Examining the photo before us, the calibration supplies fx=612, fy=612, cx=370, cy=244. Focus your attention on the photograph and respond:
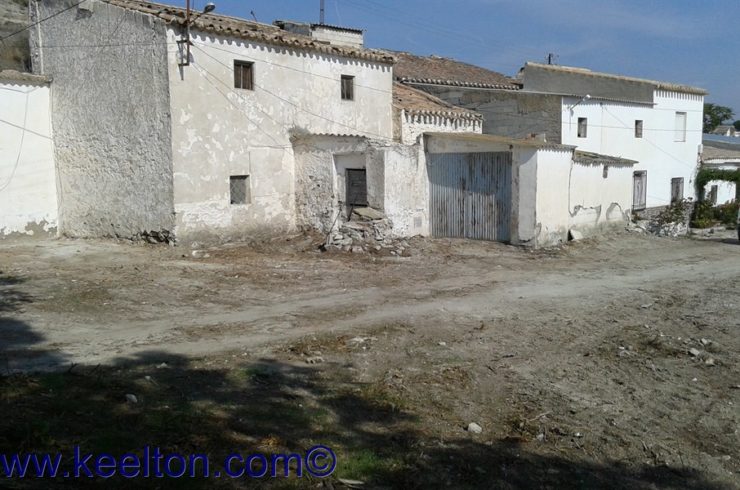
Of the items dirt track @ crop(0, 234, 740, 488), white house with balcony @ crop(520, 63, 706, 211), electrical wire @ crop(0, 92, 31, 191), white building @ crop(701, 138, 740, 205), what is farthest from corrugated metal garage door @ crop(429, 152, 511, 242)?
white building @ crop(701, 138, 740, 205)

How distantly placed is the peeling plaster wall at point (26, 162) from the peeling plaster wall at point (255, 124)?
171 inches

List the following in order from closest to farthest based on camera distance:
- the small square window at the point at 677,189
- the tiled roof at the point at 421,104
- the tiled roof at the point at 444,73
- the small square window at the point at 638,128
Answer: the tiled roof at the point at 421,104 < the tiled roof at the point at 444,73 < the small square window at the point at 638,128 < the small square window at the point at 677,189

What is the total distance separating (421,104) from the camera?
64.3 ft

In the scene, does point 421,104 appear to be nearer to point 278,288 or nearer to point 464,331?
point 278,288

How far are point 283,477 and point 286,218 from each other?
1245 centimetres

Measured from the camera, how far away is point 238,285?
1098 centimetres

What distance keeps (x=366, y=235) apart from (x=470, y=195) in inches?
116

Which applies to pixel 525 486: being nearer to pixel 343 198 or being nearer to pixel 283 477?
pixel 283 477

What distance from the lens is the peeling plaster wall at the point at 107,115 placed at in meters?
13.7

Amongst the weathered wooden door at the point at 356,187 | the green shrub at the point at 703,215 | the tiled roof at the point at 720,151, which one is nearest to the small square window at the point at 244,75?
the weathered wooden door at the point at 356,187

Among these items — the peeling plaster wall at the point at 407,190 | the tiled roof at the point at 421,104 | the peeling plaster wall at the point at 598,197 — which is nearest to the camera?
the peeling plaster wall at the point at 407,190

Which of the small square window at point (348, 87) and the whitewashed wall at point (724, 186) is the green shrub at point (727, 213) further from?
the small square window at point (348, 87)

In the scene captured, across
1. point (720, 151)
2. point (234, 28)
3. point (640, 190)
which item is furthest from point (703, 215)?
point (234, 28)

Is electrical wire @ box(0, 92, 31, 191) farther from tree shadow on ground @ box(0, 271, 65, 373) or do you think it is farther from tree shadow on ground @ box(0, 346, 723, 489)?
tree shadow on ground @ box(0, 346, 723, 489)
